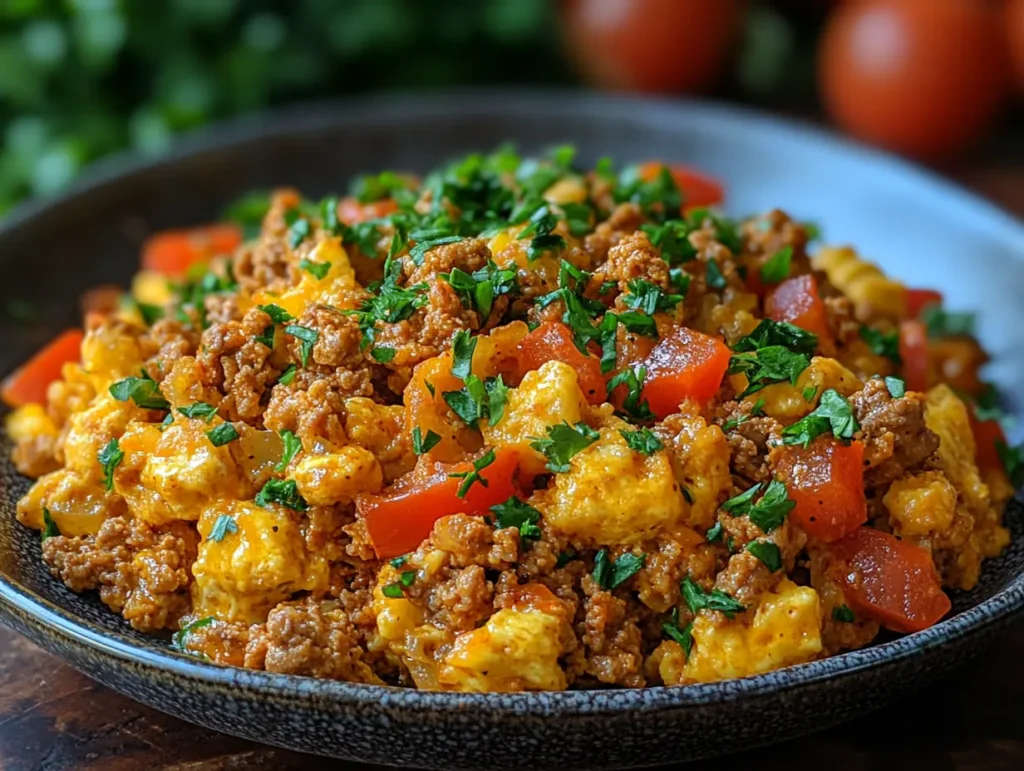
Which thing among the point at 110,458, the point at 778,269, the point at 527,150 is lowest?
the point at 110,458

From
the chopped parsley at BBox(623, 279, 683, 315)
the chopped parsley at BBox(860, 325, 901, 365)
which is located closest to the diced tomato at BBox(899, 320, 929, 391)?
the chopped parsley at BBox(860, 325, 901, 365)

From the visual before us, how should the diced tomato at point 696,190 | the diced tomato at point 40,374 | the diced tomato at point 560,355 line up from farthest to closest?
the diced tomato at point 696,190 → the diced tomato at point 40,374 → the diced tomato at point 560,355

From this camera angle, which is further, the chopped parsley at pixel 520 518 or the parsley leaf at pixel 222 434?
the parsley leaf at pixel 222 434

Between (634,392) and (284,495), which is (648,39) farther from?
(284,495)

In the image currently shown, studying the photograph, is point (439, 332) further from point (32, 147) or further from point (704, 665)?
point (32, 147)

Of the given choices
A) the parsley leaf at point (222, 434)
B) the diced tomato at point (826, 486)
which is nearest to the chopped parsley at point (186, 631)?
the parsley leaf at point (222, 434)

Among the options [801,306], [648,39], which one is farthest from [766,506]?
[648,39]

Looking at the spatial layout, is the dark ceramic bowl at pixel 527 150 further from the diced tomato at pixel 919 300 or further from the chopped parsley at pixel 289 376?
the chopped parsley at pixel 289 376
